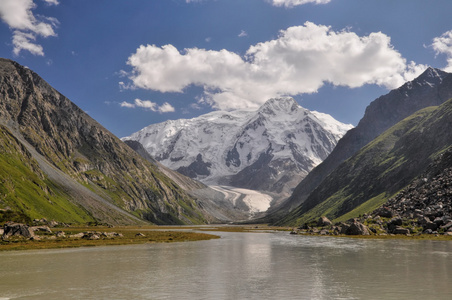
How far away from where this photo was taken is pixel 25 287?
33031 mm

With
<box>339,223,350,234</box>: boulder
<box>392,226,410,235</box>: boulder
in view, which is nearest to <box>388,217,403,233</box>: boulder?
<box>392,226,410,235</box>: boulder

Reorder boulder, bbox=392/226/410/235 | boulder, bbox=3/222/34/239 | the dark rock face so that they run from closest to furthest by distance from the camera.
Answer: boulder, bbox=3/222/34/239 → the dark rock face → boulder, bbox=392/226/410/235

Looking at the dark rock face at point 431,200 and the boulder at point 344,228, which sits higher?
the dark rock face at point 431,200

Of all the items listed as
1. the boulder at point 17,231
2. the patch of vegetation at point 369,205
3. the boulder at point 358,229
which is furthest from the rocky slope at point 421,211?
the boulder at point 17,231

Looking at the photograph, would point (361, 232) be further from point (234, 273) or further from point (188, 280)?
point (188, 280)

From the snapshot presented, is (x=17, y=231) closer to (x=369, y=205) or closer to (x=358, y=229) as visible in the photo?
(x=358, y=229)

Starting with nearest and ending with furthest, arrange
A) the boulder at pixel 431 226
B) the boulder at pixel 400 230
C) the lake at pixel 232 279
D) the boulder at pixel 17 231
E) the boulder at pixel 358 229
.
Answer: the lake at pixel 232 279
the boulder at pixel 17 231
the boulder at pixel 431 226
the boulder at pixel 400 230
the boulder at pixel 358 229

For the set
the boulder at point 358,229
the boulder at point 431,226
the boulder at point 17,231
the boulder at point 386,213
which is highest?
the boulder at point 386,213

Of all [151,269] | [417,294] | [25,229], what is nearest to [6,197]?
[25,229]

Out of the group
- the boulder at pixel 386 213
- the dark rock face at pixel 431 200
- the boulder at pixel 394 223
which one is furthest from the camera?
the boulder at pixel 386 213

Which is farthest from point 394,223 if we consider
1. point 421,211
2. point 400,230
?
point 421,211

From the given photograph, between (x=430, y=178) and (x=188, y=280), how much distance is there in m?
134

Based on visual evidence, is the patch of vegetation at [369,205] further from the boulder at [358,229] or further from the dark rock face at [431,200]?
the boulder at [358,229]

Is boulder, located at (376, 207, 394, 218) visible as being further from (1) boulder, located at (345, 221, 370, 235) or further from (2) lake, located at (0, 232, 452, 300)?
(2) lake, located at (0, 232, 452, 300)
